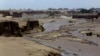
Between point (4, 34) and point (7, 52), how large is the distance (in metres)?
16.8

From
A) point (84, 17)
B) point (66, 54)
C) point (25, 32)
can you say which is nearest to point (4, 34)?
point (25, 32)

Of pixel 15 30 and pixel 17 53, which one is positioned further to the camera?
pixel 15 30

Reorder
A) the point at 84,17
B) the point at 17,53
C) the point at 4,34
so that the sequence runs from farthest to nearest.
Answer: the point at 84,17 < the point at 4,34 < the point at 17,53

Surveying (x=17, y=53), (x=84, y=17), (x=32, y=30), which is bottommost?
(x=84, y=17)

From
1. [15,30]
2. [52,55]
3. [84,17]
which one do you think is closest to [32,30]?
[15,30]

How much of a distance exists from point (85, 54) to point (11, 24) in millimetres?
15222

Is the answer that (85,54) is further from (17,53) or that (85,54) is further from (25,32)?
(25,32)

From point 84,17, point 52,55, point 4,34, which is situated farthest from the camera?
point 84,17

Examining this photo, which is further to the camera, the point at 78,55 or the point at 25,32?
the point at 25,32

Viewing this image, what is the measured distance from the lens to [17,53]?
20.4 meters

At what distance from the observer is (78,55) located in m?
25.3

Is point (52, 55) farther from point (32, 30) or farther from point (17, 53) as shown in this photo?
point (32, 30)

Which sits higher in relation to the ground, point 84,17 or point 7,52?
point 7,52

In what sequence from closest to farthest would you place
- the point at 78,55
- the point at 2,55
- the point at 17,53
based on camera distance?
the point at 2,55 → the point at 17,53 → the point at 78,55
